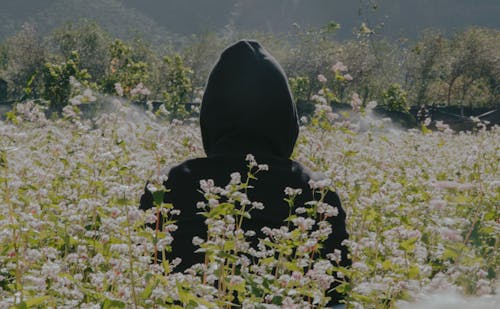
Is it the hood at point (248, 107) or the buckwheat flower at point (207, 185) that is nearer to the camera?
the buckwheat flower at point (207, 185)

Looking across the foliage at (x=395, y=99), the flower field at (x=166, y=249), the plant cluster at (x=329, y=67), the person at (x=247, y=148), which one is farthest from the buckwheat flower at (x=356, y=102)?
the foliage at (x=395, y=99)

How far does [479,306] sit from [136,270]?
2009mm

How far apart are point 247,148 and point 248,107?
31cm

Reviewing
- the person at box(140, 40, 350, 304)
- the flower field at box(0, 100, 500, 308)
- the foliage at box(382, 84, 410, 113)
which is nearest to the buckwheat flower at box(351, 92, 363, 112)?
the flower field at box(0, 100, 500, 308)

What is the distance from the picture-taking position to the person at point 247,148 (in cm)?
408

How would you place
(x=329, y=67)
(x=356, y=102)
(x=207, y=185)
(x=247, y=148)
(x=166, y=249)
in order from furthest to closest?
(x=329, y=67) → (x=356, y=102) → (x=247, y=148) → (x=166, y=249) → (x=207, y=185)

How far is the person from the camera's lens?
4.08 meters

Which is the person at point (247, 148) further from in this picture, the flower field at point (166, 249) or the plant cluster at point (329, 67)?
the plant cluster at point (329, 67)

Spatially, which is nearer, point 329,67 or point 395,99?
point 329,67

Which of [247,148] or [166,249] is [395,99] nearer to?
[247,148]

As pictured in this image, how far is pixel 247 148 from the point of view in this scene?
4309 millimetres

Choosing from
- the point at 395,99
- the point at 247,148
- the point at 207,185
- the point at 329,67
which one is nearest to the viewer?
the point at 207,185

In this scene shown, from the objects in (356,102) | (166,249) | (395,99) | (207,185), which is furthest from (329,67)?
(207,185)

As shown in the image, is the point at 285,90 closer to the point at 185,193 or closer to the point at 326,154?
the point at 185,193
